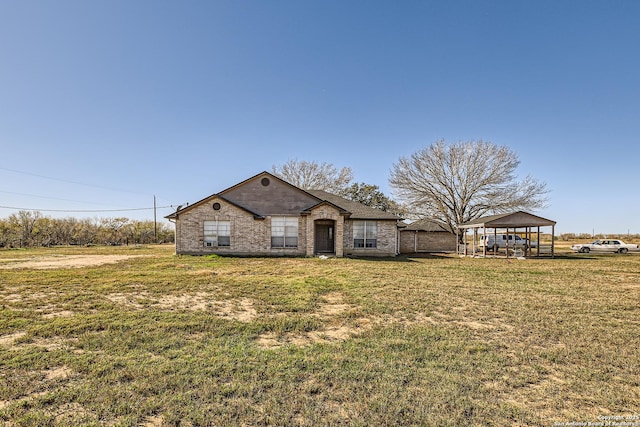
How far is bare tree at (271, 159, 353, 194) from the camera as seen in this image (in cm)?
3872

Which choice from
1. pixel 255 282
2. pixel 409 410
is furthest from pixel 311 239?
pixel 409 410

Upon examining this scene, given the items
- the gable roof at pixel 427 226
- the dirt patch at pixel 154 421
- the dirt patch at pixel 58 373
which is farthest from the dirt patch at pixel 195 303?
the gable roof at pixel 427 226

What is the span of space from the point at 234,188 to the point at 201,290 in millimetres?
12268

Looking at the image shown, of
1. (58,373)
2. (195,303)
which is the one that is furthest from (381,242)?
(58,373)

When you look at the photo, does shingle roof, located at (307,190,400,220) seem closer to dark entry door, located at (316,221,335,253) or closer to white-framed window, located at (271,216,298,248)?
dark entry door, located at (316,221,335,253)

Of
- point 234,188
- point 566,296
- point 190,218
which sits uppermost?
point 234,188

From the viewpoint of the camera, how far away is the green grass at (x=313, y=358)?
108 inches

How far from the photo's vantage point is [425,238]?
2714 centimetres

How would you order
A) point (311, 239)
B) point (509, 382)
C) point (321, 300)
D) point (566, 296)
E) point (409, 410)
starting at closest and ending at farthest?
point (409, 410) → point (509, 382) → point (321, 300) → point (566, 296) → point (311, 239)

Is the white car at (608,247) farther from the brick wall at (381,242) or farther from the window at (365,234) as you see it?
the window at (365,234)

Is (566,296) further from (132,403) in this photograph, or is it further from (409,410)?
(132,403)

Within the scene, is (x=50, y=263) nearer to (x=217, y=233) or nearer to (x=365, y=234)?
(x=217, y=233)

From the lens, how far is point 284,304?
21.4 ft

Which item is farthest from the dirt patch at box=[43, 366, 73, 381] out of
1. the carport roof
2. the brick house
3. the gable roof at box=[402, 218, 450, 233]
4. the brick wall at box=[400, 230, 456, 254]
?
the gable roof at box=[402, 218, 450, 233]
